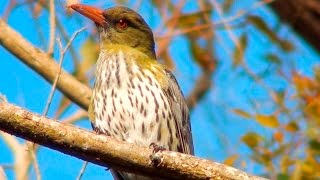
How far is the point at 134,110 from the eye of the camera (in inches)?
190

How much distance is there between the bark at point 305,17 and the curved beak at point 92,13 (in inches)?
51.2

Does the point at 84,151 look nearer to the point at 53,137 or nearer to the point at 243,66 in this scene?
the point at 53,137

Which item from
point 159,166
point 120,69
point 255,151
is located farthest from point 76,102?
point 159,166

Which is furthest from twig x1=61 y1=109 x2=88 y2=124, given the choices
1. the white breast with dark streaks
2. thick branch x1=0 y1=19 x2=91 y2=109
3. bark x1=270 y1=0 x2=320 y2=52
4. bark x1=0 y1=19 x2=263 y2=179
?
bark x1=0 y1=19 x2=263 y2=179

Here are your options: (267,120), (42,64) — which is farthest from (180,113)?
(42,64)

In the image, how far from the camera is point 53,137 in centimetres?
369

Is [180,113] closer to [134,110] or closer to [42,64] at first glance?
[134,110]

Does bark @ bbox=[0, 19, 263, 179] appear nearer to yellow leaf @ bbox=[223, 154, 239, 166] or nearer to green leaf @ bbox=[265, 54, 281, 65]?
yellow leaf @ bbox=[223, 154, 239, 166]

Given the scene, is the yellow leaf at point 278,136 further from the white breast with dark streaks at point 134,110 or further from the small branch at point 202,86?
the small branch at point 202,86

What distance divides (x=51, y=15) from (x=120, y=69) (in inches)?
17.8

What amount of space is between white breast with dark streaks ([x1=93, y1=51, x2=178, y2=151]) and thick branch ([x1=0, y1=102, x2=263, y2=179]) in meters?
0.98

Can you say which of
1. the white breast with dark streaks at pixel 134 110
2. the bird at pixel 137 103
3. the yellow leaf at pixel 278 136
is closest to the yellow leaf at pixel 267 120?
the yellow leaf at pixel 278 136

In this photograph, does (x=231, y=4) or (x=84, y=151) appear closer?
(x=84, y=151)

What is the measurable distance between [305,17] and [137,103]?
1792 millimetres
